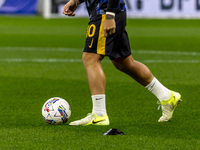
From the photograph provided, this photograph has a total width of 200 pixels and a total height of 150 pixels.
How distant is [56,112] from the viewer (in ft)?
21.9

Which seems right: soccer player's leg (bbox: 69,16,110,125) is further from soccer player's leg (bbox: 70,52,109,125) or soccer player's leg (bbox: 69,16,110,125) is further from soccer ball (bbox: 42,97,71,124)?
soccer ball (bbox: 42,97,71,124)

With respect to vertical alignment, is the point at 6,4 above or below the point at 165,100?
below

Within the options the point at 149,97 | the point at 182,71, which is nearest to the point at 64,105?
the point at 149,97

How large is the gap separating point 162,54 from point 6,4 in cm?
2291

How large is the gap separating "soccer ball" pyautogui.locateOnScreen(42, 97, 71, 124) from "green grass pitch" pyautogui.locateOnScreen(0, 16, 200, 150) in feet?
0.30

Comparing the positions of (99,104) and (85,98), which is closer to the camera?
(99,104)

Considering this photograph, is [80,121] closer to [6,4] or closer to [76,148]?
[76,148]

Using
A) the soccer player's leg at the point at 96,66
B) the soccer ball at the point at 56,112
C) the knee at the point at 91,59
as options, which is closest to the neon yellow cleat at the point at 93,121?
the soccer player's leg at the point at 96,66

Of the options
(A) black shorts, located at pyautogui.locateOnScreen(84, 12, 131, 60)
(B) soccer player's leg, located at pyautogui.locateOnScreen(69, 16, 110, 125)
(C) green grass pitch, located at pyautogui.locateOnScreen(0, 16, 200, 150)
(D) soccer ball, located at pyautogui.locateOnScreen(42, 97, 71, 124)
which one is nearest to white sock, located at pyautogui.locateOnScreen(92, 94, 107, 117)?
(B) soccer player's leg, located at pyautogui.locateOnScreen(69, 16, 110, 125)

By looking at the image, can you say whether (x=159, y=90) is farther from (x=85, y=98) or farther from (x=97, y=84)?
(x=85, y=98)

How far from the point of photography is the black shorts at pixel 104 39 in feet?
21.2

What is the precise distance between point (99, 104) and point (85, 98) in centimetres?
227

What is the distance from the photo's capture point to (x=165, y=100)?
7023mm

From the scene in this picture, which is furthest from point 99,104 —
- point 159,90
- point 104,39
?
point 159,90
